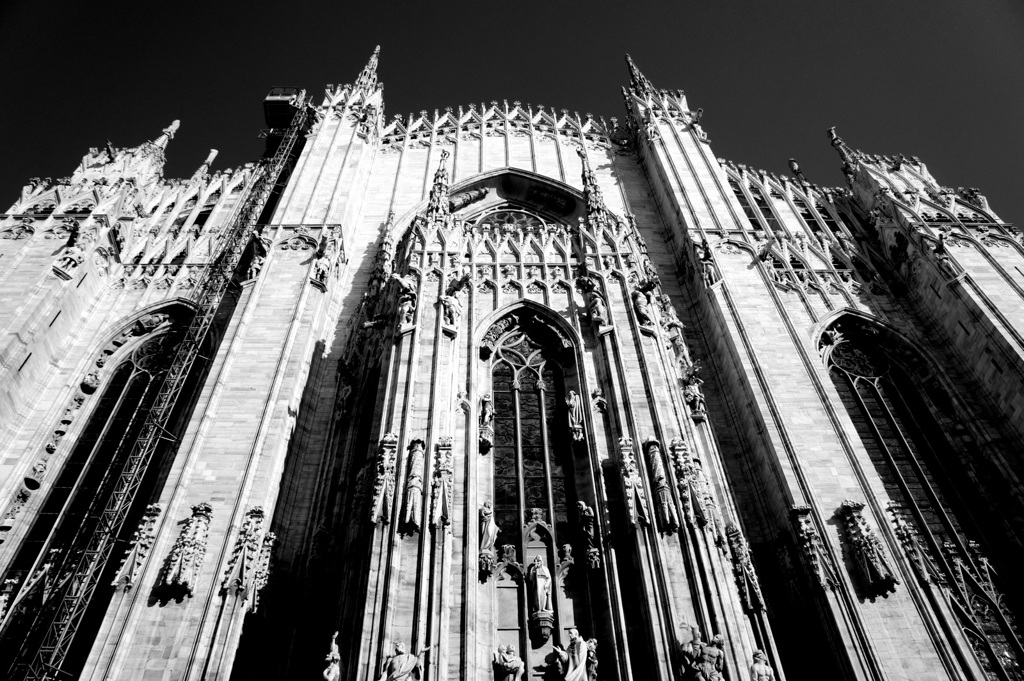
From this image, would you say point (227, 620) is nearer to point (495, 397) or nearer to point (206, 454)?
point (206, 454)

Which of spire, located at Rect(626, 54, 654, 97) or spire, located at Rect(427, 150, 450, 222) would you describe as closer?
spire, located at Rect(427, 150, 450, 222)

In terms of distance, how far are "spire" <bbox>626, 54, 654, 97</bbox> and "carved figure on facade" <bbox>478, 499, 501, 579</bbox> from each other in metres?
17.5

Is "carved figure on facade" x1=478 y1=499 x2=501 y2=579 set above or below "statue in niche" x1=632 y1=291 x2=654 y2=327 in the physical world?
below

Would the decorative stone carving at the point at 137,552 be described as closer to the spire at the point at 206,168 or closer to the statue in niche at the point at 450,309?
the statue in niche at the point at 450,309

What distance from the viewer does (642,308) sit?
46.3 feet

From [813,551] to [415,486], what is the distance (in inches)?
234

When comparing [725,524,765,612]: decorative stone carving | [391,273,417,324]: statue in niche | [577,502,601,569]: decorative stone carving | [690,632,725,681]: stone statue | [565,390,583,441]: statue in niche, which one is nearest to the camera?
[690,632,725,681]: stone statue

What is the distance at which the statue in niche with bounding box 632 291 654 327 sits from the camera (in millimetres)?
13945

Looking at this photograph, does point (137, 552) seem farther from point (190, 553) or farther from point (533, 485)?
point (533, 485)

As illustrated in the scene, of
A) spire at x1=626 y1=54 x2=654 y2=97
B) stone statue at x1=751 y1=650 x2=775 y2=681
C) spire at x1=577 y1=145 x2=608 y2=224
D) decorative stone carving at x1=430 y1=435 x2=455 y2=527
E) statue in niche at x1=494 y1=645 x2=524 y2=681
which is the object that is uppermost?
spire at x1=626 y1=54 x2=654 y2=97

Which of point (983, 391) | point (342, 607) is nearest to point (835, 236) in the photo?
point (983, 391)

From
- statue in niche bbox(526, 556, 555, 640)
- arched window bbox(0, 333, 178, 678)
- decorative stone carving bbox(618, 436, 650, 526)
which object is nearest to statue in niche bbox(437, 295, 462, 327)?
decorative stone carving bbox(618, 436, 650, 526)

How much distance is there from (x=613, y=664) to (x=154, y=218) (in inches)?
643

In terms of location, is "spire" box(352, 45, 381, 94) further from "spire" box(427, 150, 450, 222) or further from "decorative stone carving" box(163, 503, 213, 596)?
"decorative stone carving" box(163, 503, 213, 596)
